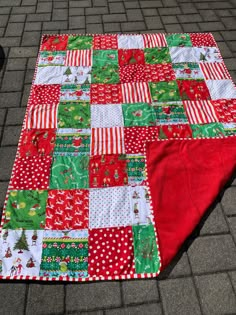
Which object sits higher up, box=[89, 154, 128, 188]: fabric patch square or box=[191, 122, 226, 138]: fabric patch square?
box=[191, 122, 226, 138]: fabric patch square

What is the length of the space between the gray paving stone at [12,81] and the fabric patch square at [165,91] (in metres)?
1.56

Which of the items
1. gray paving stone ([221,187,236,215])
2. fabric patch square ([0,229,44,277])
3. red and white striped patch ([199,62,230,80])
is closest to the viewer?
fabric patch square ([0,229,44,277])

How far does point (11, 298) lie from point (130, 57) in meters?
2.99

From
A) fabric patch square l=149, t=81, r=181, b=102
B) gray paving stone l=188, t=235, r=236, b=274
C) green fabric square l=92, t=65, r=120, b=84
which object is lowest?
gray paving stone l=188, t=235, r=236, b=274

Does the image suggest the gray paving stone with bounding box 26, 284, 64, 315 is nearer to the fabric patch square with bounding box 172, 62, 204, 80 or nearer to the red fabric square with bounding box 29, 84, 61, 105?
the red fabric square with bounding box 29, 84, 61, 105

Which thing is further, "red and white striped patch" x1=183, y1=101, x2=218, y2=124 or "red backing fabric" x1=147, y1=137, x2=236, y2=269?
"red and white striped patch" x1=183, y1=101, x2=218, y2=124

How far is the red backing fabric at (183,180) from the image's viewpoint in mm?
2553

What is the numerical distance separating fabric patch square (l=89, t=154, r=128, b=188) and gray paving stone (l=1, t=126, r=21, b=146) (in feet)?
2.75

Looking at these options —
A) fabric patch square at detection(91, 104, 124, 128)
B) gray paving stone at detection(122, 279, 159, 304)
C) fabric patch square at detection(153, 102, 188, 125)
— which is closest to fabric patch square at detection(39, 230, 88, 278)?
gray paving stone at detection(122, 279, 159, 304)

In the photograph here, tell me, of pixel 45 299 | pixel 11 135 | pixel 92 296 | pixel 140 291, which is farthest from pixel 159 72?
pixel 45 299

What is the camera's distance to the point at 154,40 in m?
4.24

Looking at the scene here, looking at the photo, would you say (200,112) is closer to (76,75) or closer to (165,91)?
(165,91)

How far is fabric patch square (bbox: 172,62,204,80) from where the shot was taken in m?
3.78

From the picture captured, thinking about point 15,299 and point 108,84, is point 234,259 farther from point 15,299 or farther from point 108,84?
point 108,84
